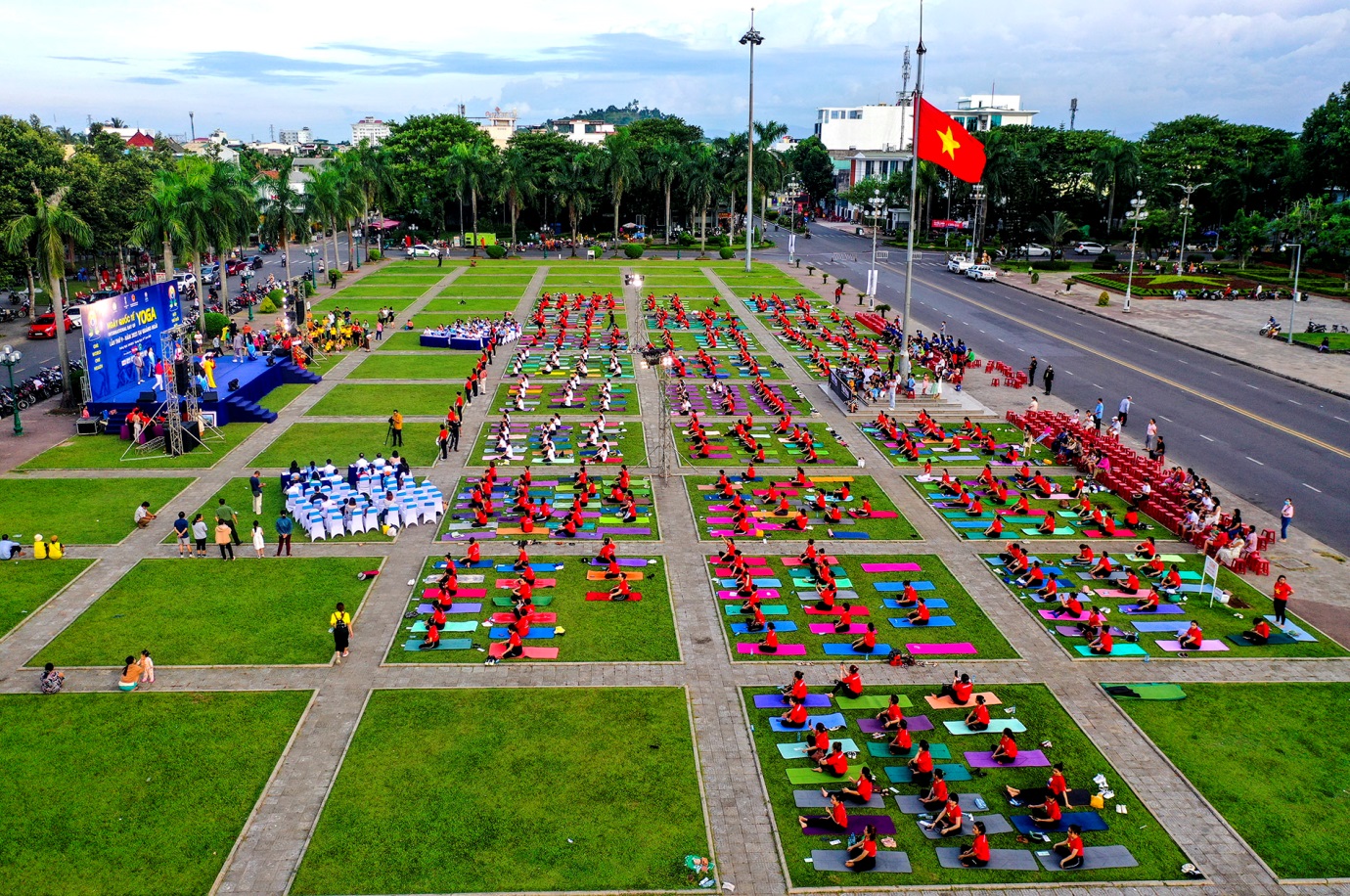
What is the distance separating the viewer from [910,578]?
997 inches

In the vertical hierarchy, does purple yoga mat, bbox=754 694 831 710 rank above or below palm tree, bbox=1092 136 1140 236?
below

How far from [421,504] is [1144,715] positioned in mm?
19277

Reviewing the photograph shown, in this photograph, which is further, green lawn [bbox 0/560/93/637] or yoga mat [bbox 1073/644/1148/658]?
green lawn [bbox 0/560/93/637]

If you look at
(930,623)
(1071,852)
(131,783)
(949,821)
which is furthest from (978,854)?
(131,783)

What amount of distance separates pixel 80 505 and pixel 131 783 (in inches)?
636

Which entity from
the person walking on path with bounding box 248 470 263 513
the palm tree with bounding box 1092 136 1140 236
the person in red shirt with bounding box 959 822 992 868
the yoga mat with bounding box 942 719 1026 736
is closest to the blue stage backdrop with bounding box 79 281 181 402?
the person walking on path with bounding box 248 470 263 513

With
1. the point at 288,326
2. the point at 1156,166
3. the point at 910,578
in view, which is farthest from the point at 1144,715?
the point at 1156,166

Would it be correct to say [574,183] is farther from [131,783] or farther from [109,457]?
[131,783]

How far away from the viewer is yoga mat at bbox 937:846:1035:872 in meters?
14.9

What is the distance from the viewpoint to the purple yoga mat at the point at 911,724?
60.3 feet

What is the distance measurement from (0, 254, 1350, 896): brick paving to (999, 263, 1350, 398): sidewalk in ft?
88.4

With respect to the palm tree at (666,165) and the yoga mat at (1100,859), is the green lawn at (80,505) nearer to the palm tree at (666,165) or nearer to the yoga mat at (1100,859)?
the yoga mat at (1100,859)

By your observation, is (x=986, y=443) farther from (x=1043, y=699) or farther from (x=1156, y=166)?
(x=1156, y=166)

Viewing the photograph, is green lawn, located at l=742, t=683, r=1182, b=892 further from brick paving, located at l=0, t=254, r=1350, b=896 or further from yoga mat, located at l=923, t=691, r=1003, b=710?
brick paving, located at l=0, t=254, r=1350, b=896
